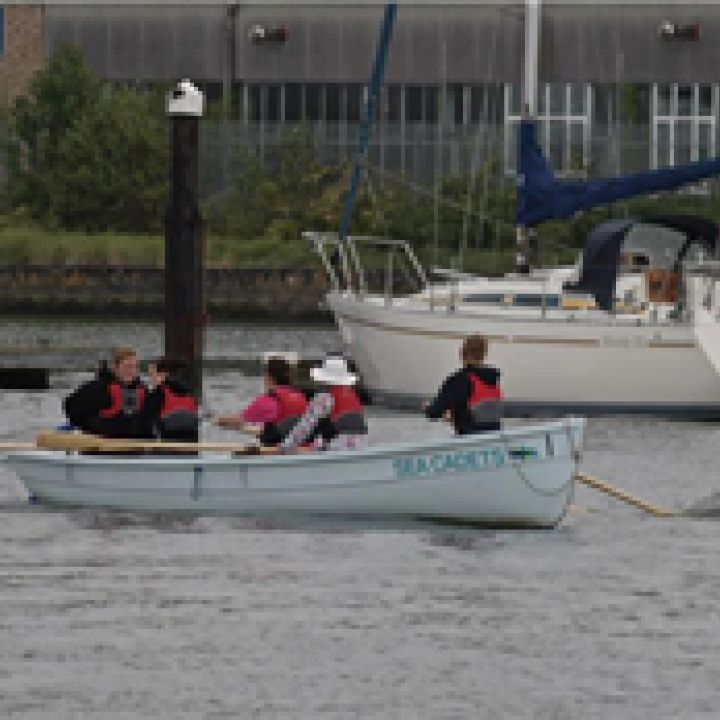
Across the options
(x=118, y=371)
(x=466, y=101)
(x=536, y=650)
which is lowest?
(x=536, y=650)

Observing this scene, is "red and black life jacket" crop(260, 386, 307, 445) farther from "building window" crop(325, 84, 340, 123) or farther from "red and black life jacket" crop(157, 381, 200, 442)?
"building window" crop(325, 84, 340, 123)

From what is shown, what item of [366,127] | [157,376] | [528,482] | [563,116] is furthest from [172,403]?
[563,116]

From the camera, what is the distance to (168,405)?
26484mm

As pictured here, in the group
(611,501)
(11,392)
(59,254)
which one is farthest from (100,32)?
(611,501)

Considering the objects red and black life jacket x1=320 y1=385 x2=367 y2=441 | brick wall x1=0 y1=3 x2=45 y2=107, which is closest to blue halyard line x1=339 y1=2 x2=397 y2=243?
red and black life jacket x1=320 y1=385 x2=367 y2=441

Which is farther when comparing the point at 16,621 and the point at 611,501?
the point at 611,501

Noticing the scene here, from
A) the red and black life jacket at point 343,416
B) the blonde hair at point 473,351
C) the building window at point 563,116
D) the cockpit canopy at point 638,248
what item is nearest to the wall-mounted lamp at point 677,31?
the building window at point 563,116

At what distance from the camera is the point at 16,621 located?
21.1m

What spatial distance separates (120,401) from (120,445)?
1.69 feet

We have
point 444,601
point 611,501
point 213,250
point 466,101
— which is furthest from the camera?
point 466,101

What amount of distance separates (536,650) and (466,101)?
5083 centimetres

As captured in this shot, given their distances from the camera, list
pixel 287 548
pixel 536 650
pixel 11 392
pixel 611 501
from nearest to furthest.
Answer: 1. pixel 536 650
2. pixel 287 548
3. pixel 611 501
4. pixel 11 392

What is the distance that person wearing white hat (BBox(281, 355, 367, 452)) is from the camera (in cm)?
2572

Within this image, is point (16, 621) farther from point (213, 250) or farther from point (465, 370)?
point (213, 250)
